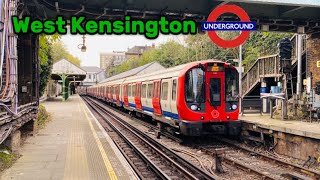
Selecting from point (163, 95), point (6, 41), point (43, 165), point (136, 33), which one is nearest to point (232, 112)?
point (163, 95)

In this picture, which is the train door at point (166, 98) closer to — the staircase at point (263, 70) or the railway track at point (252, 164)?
the railway track at point (252, 164)

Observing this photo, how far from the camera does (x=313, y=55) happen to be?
1602cm

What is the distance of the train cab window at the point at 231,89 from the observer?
Answer: 1234 cm

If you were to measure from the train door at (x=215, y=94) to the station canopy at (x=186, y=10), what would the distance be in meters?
3.06

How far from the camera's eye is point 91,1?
13.5 m

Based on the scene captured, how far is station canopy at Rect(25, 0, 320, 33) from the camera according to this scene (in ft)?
43.5

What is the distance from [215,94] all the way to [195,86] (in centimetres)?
77

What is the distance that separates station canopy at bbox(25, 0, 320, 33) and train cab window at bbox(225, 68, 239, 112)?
107 inches

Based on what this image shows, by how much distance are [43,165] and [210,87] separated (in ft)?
19.8

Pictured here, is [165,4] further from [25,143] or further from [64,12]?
[25,143]

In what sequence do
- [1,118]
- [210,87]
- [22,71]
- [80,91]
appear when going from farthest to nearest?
[80,91], [22,71], [210,87], [1,118]

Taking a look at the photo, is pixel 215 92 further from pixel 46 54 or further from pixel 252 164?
pixel 46 54

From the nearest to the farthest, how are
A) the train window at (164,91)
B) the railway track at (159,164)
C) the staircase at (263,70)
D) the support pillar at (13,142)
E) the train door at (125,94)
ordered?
the railway track at (159,164), the support pillar at (13,142), the train window at (164,91), the staircase at (263,70), the train door at (125,94)

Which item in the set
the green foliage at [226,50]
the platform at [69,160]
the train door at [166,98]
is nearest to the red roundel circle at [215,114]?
the train door at [166,98]
